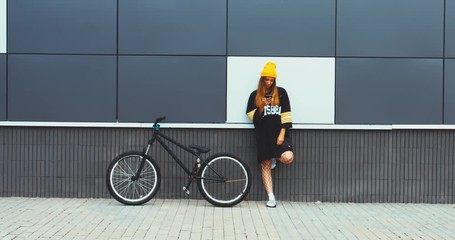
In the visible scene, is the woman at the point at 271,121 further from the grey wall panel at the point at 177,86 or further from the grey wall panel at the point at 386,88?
the grey wall panel at the point at 386,88

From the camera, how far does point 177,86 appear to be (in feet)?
27.9

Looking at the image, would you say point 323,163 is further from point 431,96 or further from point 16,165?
point 16,165

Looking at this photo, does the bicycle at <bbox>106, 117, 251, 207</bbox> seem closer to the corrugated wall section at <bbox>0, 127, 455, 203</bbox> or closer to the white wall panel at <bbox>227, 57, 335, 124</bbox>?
the corrugated wall section at <bbox>0, 127, 455, 203</bbox>

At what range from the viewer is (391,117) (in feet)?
28.1

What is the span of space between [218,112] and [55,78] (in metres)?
2.35

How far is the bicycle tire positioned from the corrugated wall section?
1.26 feet

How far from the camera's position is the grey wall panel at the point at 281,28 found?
849cm

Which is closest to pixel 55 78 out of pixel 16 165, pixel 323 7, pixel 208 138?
pixel 16 165

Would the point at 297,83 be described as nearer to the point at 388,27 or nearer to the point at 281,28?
the point at 281,28

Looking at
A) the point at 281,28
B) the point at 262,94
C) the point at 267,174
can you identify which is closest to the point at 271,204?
the point at 267,174

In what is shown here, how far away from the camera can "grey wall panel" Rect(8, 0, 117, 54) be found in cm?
851

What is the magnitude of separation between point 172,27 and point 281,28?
60.3 inches

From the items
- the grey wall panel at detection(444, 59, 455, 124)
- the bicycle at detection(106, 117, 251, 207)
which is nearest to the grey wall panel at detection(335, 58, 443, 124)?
the grey wall panel at detection(444, 59, 455, 124)

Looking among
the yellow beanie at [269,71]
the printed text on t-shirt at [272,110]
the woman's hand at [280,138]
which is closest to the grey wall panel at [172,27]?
the yellow beanie at [269,71]
